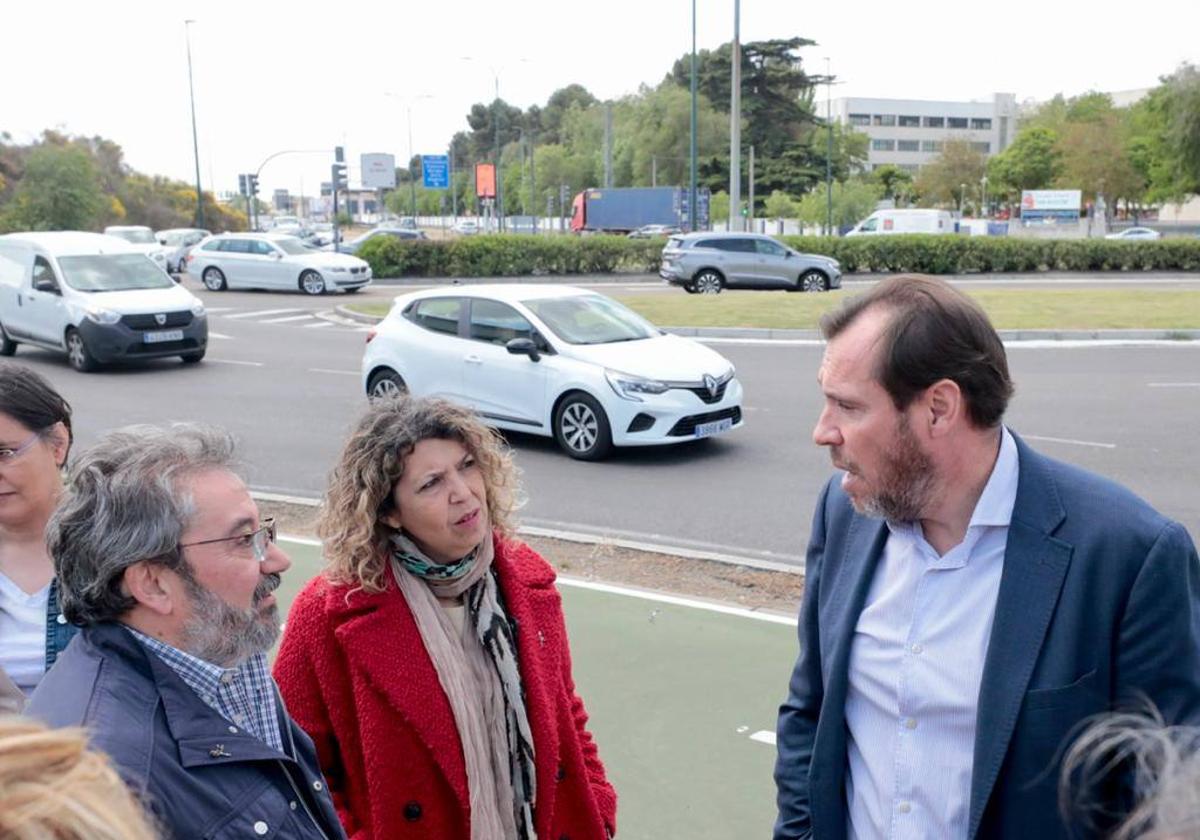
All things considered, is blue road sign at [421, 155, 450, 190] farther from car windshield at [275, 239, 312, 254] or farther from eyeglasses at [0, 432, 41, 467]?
eyeglasses at [0, 432, 41, 467]

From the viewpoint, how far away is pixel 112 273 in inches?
683

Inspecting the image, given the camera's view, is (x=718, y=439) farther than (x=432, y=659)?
Yes

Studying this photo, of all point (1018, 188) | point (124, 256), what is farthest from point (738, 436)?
point (1018, 188)

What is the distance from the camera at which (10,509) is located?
332 centimetres

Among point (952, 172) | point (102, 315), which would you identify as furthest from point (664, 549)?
point (952, 172)

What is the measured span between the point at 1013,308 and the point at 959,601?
22165mm

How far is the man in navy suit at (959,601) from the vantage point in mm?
2127

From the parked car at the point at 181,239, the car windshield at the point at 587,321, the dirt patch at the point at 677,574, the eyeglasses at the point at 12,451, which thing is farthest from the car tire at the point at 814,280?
the eyeglasses at the point at 12,451

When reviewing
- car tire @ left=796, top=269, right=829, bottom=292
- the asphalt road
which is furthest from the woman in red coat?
car tire @ left=796, top=269, right=829, bottom=292

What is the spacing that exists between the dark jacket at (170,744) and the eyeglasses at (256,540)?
0.23 m

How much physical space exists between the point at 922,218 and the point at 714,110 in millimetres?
29475

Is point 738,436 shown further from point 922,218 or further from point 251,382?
point 922,218

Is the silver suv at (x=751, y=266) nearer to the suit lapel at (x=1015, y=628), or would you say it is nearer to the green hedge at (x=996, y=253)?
the green hedge at (x=996, y=253)

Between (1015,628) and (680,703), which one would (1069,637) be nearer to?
(1015,628)
